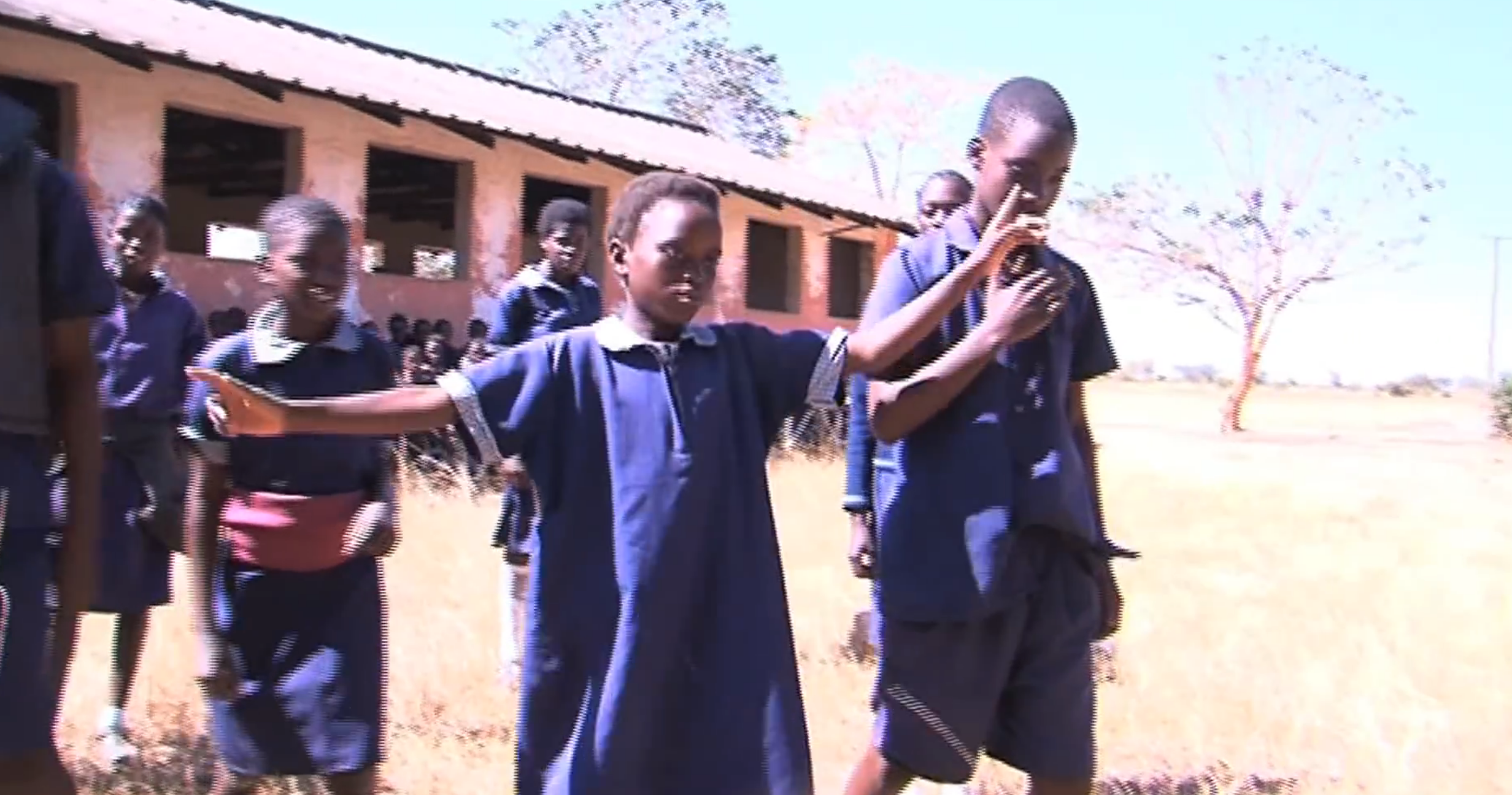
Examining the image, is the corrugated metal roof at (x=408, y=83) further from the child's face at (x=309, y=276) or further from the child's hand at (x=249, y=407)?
the child's hand at (x=249, y=407)

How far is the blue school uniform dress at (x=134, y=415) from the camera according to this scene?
400 centimetres

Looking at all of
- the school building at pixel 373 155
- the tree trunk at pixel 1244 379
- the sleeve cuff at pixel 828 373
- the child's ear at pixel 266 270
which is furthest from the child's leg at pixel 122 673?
the tree trunk at pixel 1244 379

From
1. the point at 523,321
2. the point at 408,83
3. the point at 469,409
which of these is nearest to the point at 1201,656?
the point at 523,321

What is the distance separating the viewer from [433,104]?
1151 centimetres

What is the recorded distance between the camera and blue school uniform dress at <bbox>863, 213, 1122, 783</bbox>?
9.25 feet

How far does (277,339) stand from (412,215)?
16.8m

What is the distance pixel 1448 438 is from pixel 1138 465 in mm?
14028

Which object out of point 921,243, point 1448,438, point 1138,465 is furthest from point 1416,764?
point 1448,438

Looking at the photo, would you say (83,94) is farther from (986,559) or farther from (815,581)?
(986,559)

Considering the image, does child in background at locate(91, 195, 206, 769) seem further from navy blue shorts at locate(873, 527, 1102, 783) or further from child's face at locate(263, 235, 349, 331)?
navy blue shorts at locate(873, 527, 1102, 783)

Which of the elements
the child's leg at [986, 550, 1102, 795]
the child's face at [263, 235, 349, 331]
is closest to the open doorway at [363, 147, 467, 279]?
the child's face at [263, 235, 349, 331]

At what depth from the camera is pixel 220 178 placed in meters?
16.6

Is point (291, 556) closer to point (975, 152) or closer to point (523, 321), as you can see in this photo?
point (975, 152)

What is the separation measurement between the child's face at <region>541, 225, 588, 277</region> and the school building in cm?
508
